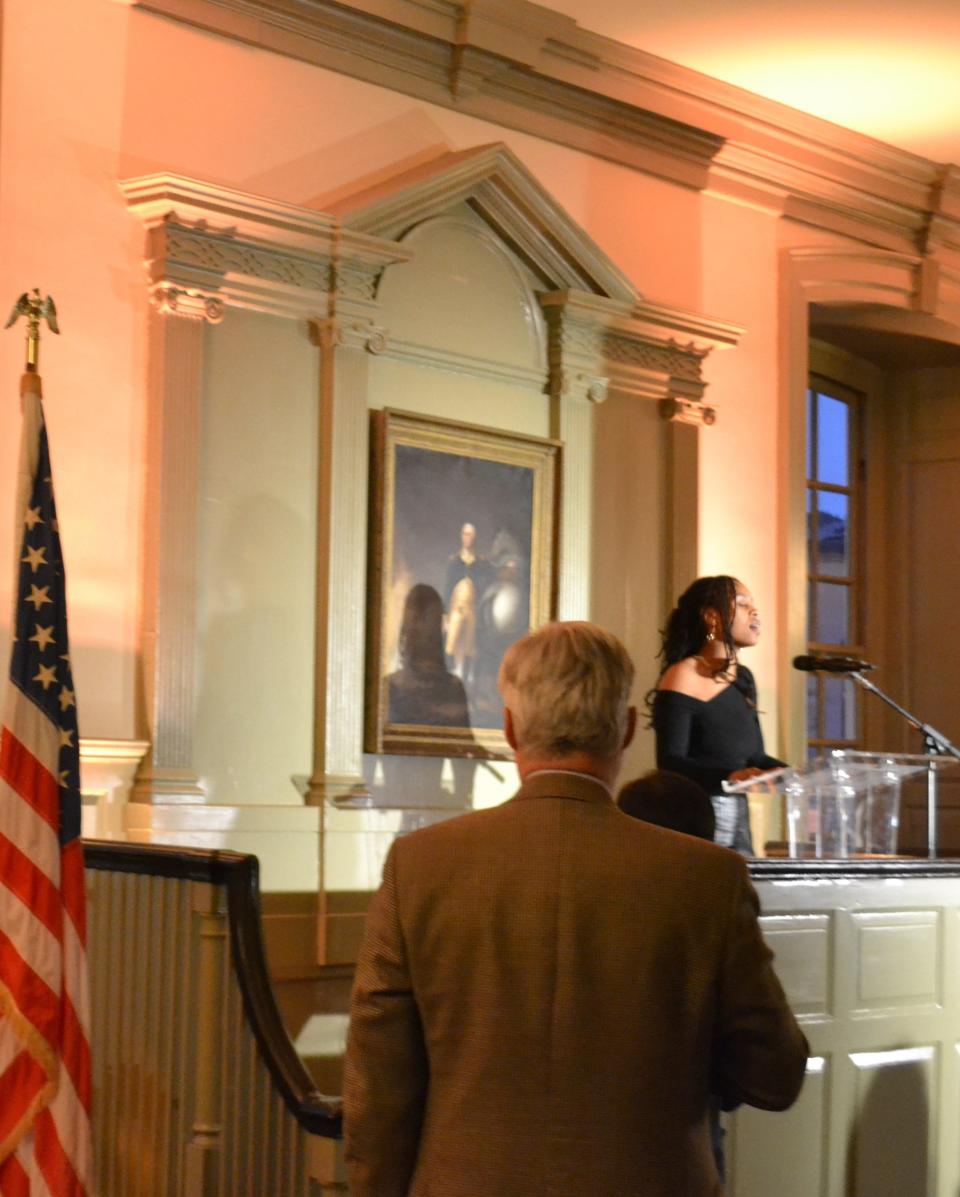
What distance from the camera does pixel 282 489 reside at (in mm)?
6145

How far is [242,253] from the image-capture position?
6016 mm

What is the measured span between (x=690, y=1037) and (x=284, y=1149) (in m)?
1.52

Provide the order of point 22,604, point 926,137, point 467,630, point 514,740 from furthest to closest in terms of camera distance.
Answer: point 926,137 < point 467,630 < point 22,604 < point 514,740

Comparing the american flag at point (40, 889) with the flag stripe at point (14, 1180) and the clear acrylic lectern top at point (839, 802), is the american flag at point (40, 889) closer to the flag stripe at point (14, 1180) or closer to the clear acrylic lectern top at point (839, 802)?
the flag stripe at point (14, 1180)

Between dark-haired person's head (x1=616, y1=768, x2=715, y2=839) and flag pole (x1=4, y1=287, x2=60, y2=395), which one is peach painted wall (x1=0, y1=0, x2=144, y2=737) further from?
dark-haired person's head (x1=616, y1=768, x2=715, y2=839)

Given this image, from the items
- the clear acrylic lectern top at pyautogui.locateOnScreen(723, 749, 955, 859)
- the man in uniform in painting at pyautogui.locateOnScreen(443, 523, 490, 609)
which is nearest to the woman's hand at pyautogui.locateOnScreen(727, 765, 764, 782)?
the clear acrylic lectern top at pyautogui.locateOnScreen(723, 749, 955, 859)

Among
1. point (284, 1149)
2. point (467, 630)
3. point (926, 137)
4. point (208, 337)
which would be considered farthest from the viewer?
point (926, 137)

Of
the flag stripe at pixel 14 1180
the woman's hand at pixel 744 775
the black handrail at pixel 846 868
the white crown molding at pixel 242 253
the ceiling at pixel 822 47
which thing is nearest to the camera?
the flag stripe at pixel 14 1180

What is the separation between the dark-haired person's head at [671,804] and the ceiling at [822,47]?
444 centimetres

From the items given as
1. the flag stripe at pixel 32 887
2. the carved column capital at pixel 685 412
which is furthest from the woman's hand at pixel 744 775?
the carved column capital at pixel 685 412

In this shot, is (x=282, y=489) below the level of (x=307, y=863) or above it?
above

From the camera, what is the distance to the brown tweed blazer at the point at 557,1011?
6.79 ft

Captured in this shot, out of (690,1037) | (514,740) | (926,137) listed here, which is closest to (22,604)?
(514,740)

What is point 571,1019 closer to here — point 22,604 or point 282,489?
point 22,604
